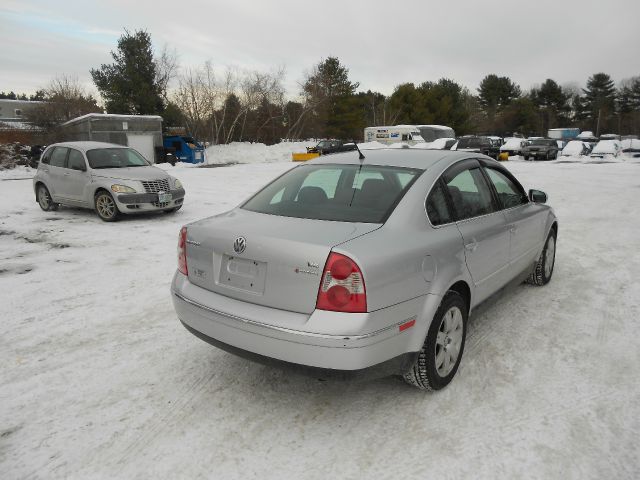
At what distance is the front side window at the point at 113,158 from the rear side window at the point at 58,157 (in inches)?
29.5

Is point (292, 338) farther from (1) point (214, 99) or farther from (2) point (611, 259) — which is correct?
(1) point (214, 99)

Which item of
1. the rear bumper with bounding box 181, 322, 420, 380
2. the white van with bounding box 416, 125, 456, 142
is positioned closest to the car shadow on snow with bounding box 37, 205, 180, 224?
the rear bumper with bounding box 181, 322, 420, 380

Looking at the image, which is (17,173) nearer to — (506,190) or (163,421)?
(163,421)

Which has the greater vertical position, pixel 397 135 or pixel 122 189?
pixel 397 135

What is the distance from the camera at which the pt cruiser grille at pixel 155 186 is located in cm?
957

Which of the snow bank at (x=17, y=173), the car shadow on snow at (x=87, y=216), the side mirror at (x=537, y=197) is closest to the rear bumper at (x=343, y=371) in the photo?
the side mirror at (x=537, y=197)

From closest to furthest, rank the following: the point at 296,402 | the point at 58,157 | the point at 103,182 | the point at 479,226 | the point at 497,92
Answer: the point at 296,402 → the point at 479,226 → the point at 103,182 → the point at 58,157 → the point at 497,92

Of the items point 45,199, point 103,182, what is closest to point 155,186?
point 103,182

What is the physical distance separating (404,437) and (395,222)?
1270mm

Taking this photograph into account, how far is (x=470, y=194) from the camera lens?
3760mm

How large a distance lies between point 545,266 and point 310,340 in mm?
3797

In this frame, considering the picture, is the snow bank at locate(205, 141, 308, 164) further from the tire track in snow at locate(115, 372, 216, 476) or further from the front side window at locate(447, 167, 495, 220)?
the tire track in snow at locate(115, 372, 216, 476)

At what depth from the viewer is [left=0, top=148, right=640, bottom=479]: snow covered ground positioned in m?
2.49

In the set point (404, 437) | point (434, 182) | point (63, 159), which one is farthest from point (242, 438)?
point (63, 159)
